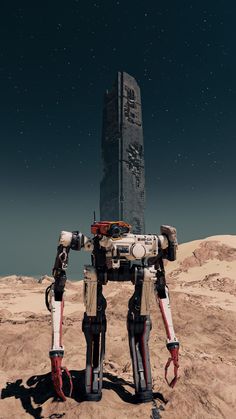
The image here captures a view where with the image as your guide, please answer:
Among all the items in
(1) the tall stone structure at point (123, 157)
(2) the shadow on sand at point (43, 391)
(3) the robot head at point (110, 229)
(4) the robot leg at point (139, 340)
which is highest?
(1) the tall stone structure at point (123, 157)

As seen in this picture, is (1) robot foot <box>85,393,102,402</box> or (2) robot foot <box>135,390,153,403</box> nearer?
(1) robot foot <box>85,393,102,402</box>

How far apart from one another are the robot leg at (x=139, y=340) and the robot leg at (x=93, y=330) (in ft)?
1.37

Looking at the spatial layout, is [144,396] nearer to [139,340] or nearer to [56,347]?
[139,340]

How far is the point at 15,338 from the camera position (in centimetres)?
643

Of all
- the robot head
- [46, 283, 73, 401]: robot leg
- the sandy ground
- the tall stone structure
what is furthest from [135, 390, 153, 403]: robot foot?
the tall stone structure

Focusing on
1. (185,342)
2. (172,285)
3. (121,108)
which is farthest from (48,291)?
(121,108)

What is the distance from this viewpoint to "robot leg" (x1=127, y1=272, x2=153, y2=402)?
3.79 metres

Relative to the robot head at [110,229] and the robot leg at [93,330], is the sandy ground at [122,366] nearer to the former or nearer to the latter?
the robot leg at [93,330]

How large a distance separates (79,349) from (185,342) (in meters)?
2.54

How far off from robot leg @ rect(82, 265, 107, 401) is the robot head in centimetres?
48

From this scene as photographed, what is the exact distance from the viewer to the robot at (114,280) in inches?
145

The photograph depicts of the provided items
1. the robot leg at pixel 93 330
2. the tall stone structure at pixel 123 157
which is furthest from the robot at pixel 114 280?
the tall stone structure at pixel 123 157

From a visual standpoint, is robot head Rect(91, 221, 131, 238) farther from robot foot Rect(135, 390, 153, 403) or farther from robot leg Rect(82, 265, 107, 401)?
robot foot Rect(135, 390, 153, 403)

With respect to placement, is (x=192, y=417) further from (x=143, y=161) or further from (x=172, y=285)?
(x=143, y=161)
